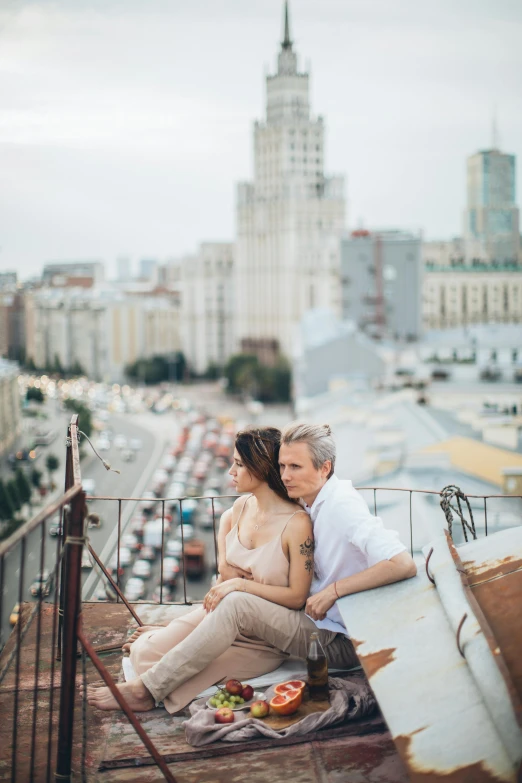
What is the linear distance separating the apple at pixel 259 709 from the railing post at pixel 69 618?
526mm

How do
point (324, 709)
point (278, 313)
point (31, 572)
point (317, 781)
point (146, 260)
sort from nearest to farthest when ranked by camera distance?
point (317, 781) < point (324, 709) < point (31, 572) < point (278, 313) < point (146, 260)

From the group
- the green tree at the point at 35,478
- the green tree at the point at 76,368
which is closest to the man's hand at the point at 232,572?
the green tree at the point at 35,478

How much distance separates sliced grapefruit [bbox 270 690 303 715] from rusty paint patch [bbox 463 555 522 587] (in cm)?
56

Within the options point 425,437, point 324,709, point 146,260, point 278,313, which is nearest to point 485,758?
point 324,709

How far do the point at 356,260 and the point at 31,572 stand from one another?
20.1 metres

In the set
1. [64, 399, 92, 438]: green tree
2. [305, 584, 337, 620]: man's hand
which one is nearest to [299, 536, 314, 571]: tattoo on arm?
[305, 584, 337, 620]: man's hand

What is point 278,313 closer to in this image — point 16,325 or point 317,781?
point 16,325

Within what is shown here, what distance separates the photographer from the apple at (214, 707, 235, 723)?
8.29 feet

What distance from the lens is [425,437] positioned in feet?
45.9

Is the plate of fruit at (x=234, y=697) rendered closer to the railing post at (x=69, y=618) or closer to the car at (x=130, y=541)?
the railing post at (x=69, y=618)

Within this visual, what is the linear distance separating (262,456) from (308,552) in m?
0.33

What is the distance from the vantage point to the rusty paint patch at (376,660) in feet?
7.67

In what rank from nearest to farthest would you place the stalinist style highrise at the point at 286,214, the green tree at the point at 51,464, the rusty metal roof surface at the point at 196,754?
the rusty metal roof surface at the point at 196,754 < the green tree at the point at 51,464 < the stalinist style highrise at the point at 286,214

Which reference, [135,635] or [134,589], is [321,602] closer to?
[135,635]
